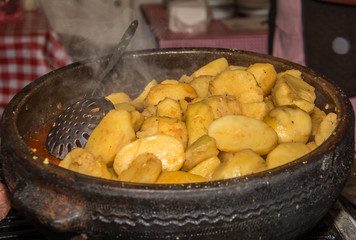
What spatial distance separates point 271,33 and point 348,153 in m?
2.01

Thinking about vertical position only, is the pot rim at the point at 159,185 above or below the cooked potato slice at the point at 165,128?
above

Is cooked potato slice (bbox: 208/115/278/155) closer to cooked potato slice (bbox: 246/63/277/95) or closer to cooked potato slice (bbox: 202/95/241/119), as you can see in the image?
cooked potato slice (bbox: 202/95/241/119)

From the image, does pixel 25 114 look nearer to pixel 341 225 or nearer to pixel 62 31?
pixel 341 225

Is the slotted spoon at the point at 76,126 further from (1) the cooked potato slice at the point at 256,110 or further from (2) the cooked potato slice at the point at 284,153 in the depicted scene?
(2) the cooked potato slice at the point at 284,153

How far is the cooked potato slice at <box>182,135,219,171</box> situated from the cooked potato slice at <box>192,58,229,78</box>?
0.42m

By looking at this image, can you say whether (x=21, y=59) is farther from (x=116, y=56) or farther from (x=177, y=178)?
(x=177, y=178)

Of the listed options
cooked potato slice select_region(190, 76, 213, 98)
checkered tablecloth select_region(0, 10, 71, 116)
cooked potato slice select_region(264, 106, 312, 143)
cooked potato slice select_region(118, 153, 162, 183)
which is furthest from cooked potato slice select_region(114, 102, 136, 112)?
checkered tablecloth select_region(0, 10, 71, 116)

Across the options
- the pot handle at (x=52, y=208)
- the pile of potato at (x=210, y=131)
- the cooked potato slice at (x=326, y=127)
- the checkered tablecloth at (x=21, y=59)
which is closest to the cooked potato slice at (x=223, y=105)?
the pile of potato at (x=210, y=131)

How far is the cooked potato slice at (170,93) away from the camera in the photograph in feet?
3.96

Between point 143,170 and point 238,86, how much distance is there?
45 cm

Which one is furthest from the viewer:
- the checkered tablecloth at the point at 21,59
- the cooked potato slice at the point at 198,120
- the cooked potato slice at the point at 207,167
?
the checkered tablecloth at the point at 21,59

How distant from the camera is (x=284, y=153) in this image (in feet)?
3.05

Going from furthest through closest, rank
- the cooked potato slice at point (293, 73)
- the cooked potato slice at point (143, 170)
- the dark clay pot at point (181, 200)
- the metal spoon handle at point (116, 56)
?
the metal spoon handle at point (116, 56) → the cooked potato slice at point (293, 73) → the cooked potato slice at point (143, 170) → the dark clay pot at point (181, 200)

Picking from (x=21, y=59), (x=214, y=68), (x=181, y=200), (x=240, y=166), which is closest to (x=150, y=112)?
(x=214, y=68)
